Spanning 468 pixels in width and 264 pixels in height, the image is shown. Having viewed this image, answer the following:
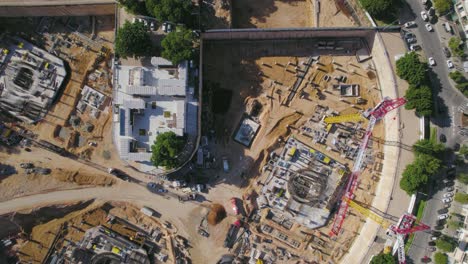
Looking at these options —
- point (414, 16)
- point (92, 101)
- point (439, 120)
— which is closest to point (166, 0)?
point (92, 101)

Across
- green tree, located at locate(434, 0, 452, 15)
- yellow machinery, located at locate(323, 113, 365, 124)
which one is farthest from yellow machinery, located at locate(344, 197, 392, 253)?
green tree, located at locate(434, 0, 452, 15)

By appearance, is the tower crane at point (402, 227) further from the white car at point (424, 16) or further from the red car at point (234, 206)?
the white car at point (424, 16)

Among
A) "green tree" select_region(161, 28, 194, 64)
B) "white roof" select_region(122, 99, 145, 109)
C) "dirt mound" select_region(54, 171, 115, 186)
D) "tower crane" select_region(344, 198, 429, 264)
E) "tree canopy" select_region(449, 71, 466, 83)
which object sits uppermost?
"green tree" select_region(161, 28, 194, 64)

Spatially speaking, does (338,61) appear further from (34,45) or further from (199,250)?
(34,45)

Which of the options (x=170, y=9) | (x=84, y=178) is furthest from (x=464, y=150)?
(x=84, y=178)

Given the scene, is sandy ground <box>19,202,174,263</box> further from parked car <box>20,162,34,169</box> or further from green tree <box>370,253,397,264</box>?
green tree <box>370,253,397,264</box>

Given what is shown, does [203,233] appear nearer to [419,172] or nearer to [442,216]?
[419,172]

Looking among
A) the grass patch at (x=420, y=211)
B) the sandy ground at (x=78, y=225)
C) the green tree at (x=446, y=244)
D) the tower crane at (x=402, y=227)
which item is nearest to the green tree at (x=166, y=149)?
the sandy ground at (x=78, y=225)
